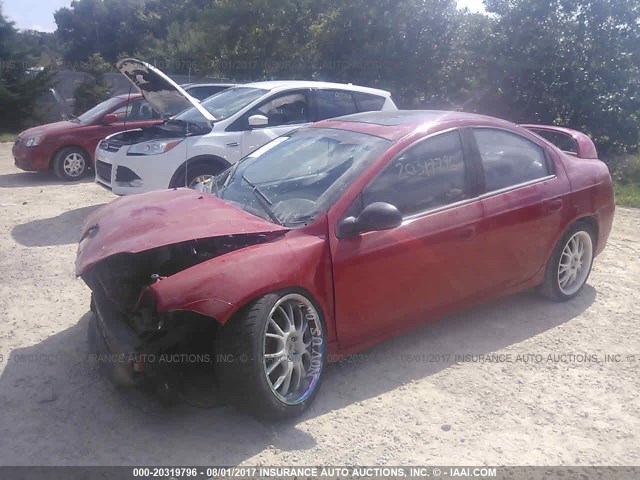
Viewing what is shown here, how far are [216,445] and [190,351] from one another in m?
0.52

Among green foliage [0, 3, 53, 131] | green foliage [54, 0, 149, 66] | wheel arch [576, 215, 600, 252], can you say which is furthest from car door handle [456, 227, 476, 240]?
green foliage [54, 0, 149, 66]

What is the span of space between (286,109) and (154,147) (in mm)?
1778

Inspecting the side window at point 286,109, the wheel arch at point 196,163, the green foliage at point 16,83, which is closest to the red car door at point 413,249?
the wheel arch at point 196,163

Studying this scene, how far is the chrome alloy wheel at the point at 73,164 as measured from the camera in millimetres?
11430

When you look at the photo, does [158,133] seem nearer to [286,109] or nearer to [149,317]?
[286,109]

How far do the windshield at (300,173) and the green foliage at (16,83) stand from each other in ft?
56.4

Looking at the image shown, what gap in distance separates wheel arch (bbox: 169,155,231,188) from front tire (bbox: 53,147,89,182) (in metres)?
4.33

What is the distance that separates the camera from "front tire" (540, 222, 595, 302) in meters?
5.32

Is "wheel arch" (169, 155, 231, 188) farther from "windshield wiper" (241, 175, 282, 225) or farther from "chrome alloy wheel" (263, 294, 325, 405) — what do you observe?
"chrome alloy wheel" (263, 294, 325, 405)

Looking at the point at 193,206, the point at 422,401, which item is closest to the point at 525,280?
the point at 422,401

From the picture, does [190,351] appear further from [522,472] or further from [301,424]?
[522,472]

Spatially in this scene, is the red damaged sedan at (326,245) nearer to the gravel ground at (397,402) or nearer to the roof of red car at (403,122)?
the roof of red car at (403,122)

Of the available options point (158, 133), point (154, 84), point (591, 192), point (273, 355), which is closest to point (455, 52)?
point (158, 133)

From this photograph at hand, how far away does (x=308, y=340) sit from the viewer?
3.85 metres
